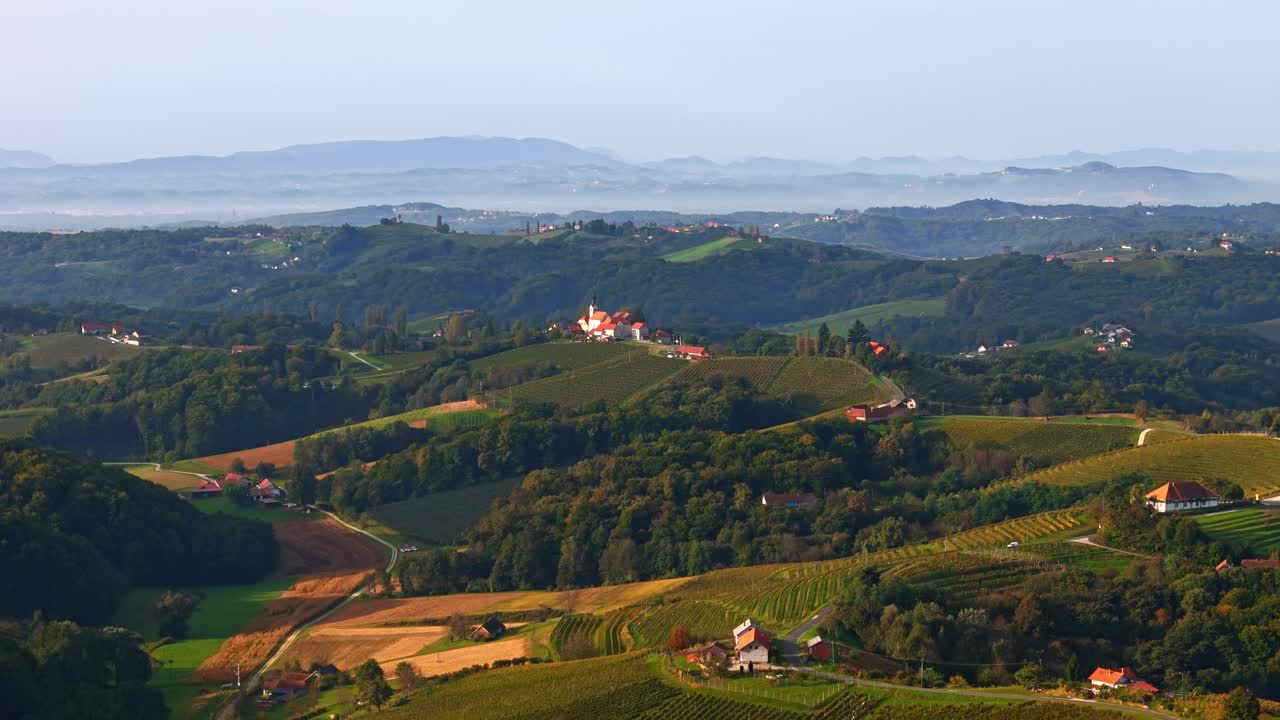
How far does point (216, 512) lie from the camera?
54812mm

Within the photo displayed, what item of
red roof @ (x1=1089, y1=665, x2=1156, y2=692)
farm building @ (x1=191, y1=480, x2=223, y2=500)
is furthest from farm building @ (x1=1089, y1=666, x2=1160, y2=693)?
farm building @ (x1=191, y1=480, x2=223, y2=500)

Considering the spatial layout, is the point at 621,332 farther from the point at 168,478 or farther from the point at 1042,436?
the point at 1042,436

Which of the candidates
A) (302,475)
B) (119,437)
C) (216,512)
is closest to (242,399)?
(119,437)

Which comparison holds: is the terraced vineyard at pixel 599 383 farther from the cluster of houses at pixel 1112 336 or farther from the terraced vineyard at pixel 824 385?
the cluster of houses at pixel 1112 336

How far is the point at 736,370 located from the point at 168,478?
2484 centimetres

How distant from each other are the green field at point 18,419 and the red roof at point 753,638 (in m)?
46.0

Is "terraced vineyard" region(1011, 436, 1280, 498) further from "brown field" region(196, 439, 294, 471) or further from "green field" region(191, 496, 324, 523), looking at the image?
"brown field" region(196, 439, 294, 471)

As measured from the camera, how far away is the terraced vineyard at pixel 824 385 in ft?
221

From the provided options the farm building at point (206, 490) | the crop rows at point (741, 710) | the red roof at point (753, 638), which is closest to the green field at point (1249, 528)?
the red roof at point (753, 638)

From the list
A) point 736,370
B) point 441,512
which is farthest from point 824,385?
point 441,512

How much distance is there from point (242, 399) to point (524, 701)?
46330 mm

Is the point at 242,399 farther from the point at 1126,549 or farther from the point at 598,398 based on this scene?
the point at 1126,549

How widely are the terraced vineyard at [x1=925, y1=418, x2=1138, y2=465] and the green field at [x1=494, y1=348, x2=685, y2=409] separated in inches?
610

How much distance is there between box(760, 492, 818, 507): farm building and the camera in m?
51.0
